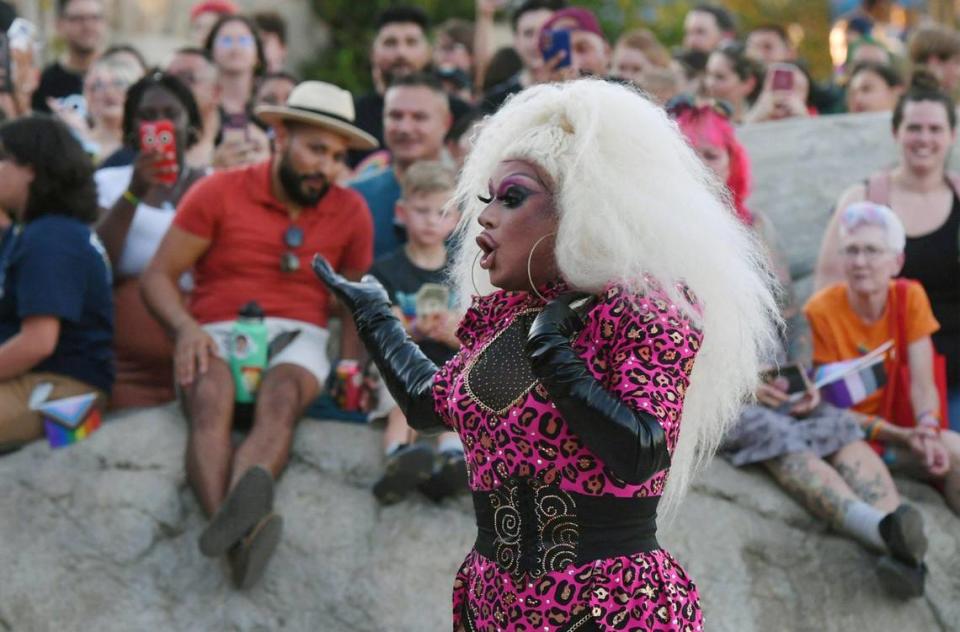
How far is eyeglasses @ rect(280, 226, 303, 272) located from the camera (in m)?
5.41

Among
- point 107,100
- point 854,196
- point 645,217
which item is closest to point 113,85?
point 107,100

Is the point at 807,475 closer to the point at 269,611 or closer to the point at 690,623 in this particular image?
the point at 269,611

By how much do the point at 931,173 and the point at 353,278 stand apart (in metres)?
2.68

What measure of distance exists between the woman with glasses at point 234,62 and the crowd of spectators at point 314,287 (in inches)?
44.8

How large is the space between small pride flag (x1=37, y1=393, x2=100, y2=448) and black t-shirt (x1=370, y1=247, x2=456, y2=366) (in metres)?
1.24

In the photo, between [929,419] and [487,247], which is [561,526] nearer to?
[487,247]

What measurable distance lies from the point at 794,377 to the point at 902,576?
0.94m

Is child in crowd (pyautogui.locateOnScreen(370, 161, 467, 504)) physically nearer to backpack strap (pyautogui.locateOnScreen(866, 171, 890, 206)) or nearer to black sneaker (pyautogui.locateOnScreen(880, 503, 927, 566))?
black sneaker (pyautogui.locateOnScreen(880, 503, 927, 566))

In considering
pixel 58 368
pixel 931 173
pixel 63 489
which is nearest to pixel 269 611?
pixel 63 489

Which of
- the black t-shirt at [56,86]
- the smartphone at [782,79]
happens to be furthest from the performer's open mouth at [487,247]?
the smartphone at [782,79]

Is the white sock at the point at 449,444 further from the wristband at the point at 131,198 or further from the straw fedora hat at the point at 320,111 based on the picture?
the wristband at the point at 131,198

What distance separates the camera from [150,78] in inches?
→ 242

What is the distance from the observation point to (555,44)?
696 centimetres

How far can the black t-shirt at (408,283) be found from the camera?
5266 mm
